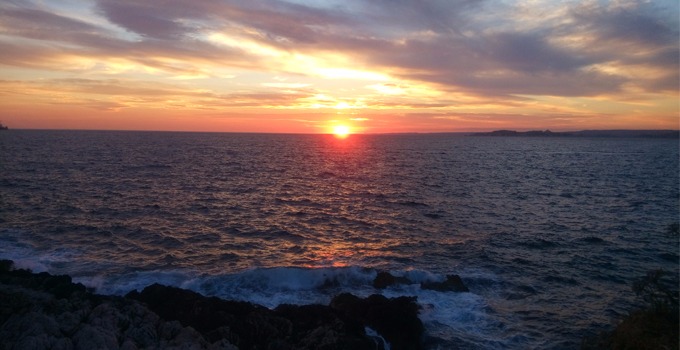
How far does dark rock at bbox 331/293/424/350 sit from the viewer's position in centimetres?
1669

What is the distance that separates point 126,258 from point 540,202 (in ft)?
130

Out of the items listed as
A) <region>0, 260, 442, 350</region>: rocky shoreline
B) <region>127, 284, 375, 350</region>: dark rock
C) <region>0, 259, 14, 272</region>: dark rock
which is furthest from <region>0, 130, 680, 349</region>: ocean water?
<region>127, 284, 375, 350</region>: dark rock

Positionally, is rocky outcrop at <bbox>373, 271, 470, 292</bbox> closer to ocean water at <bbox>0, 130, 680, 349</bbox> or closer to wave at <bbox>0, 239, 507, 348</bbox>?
wave at <bbox>0, 239, 507, 348</bbox>

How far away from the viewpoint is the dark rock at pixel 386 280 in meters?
22.4

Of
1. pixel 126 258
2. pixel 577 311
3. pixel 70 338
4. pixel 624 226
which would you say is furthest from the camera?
pixel 624 226

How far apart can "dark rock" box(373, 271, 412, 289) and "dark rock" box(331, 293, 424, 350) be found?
373cm

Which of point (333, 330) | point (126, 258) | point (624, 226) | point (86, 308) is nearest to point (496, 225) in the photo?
point (624, 226)

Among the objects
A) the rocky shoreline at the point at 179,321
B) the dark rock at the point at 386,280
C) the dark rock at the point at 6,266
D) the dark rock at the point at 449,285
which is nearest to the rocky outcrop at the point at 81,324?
the rocky shoreline at the point at 179,321

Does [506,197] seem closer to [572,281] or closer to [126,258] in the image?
[572,281]

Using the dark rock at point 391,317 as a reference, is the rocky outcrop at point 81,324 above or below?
above

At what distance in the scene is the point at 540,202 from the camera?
4722 cm

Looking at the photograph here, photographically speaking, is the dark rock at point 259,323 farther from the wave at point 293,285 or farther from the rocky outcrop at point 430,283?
the rocky outcrop at point 430,283

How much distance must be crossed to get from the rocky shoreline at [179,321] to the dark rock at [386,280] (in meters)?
3.60

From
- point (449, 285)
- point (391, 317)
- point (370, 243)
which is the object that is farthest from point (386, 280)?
point (370, 243)
